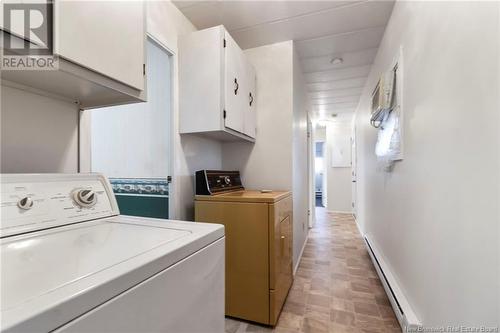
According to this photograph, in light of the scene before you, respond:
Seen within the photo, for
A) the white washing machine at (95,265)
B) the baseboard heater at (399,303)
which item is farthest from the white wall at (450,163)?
the white washing machine at (95,265)

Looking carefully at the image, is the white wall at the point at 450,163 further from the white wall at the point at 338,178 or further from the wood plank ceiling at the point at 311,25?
the white wall at the point at 338,178

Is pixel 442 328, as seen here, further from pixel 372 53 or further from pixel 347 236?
pixel 347 236

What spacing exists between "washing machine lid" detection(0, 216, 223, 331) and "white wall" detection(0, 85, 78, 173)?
348 millimetres

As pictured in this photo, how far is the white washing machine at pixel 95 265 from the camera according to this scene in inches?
15.1

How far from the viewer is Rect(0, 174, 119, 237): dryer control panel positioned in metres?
0.70

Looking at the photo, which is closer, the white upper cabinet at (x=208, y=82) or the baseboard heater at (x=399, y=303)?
the baseboard heater at (x=399, y=303)

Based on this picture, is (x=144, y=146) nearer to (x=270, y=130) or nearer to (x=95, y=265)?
(x=270, y=130)

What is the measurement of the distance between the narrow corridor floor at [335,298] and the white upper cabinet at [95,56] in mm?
1618

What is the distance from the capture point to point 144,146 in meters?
1.88

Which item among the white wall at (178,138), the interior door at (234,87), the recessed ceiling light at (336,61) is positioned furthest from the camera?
the recessed ceiling light at (336,61)

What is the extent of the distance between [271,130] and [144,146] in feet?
3.86

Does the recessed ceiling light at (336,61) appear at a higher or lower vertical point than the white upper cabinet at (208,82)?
higher

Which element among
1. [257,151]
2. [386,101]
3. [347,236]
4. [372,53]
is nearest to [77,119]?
[257,151]

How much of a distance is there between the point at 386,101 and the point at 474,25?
999 millimetres
